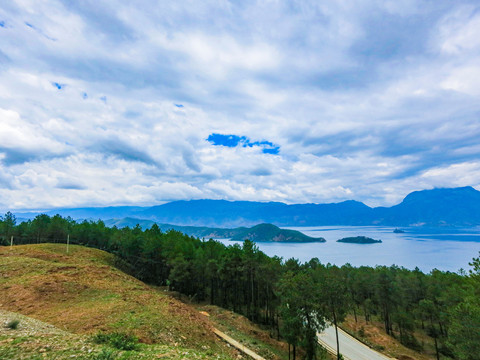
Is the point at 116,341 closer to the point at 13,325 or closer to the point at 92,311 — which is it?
the point at 13,325

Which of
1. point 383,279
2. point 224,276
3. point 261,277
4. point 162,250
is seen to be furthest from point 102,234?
point 383,279

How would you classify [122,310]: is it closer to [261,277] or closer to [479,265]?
[261,277]

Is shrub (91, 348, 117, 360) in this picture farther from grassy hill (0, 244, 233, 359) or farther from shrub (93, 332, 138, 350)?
shrub (93, 332, 138, 350)

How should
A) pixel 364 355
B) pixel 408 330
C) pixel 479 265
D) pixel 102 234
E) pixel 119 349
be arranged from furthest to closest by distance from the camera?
pixel 102 234, pixel 408 330, pixel 364 355, pixel 479 265, pixel 119 349

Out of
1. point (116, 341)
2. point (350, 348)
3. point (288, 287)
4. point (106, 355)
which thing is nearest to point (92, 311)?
point (116, 341)

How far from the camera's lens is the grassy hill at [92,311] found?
1370 centimetres

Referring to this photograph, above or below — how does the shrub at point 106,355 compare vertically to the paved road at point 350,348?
above

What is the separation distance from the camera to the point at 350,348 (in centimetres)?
3631

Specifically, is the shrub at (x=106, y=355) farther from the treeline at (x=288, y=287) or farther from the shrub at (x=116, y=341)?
the treeline at (x=288, y=287)

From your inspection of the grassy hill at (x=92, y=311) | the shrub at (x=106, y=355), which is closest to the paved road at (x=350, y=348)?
the grassy hill at (x=92, y=311)

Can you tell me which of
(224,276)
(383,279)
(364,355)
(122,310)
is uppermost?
(122,310)

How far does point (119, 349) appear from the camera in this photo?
1247cm

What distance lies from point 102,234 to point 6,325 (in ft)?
201

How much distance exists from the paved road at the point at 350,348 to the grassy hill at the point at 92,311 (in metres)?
22.4
